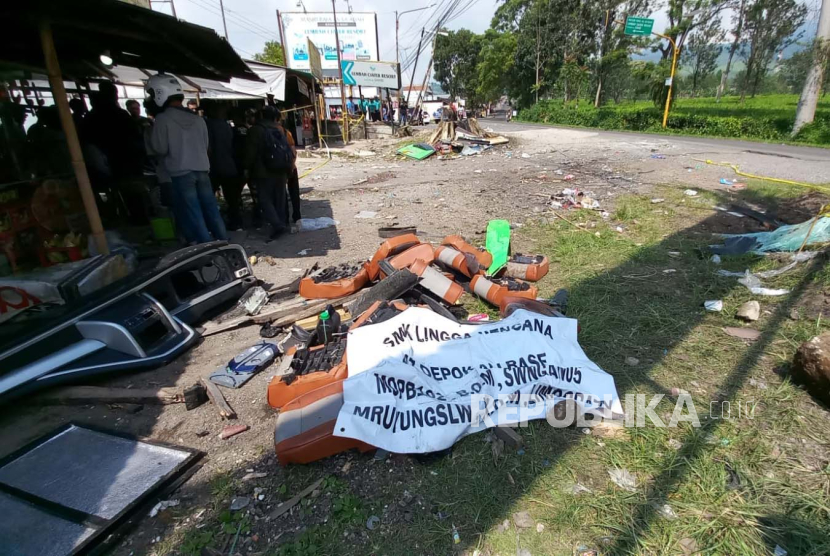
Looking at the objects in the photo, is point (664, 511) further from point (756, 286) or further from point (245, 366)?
point (756, 286)

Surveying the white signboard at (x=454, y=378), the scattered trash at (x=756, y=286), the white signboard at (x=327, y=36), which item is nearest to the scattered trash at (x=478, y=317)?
the white signboard at (x=454, y=378)

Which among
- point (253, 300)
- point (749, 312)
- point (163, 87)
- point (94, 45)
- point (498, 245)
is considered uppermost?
point (94, 45)

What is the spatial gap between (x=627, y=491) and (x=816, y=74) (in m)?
20.0

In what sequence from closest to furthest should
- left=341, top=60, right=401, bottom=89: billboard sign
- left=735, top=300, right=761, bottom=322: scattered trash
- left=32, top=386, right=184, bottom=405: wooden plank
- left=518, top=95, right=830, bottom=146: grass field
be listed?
left=32, top=386, right=184, bottom=405: wooden plank, left=735, top=300, right=761, bottom=322: scattered trash, left=518, top=95, right=830, bottom=146: grass field, left=341, top=60, right=401, bottom=89: billboard sign

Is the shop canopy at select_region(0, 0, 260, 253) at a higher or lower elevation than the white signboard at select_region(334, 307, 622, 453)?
higher

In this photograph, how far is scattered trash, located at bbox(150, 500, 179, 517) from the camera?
1.99m

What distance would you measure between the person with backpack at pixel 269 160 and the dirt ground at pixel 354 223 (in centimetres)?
63

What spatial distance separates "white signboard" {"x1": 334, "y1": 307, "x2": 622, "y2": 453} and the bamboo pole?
3426 mm

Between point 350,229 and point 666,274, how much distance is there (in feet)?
15.0

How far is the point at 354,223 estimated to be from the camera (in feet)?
23.4

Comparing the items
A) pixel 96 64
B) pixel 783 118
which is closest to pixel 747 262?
pixel 96 64

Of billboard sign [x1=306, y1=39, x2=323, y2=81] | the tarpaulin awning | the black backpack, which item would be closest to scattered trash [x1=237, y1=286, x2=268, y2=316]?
the black backpack

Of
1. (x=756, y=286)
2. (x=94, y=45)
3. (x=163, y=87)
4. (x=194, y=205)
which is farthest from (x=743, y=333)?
(x=94, y=45)

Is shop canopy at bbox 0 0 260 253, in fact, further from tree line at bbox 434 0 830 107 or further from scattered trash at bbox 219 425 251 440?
tree line at bbox 434 0 830 107
